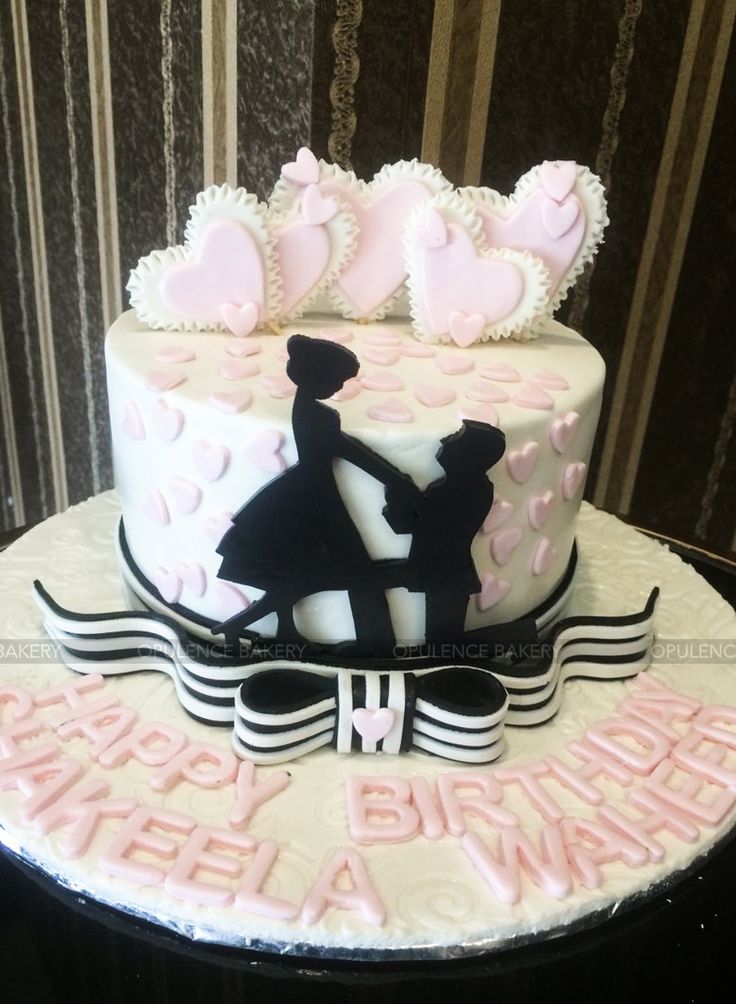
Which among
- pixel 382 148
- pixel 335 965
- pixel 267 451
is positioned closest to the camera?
pixel 335 965

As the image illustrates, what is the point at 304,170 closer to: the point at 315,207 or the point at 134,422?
the point at 315,207

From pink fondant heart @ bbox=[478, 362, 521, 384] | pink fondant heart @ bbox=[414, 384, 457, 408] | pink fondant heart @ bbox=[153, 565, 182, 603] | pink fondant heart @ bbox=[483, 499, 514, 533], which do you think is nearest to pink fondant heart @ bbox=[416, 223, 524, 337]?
pink fondant heart @ bbox=[478, 362, 521, 384]

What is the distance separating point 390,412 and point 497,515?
20cm

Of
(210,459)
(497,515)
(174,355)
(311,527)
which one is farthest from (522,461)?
(174,355)

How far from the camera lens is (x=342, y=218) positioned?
1.39 m

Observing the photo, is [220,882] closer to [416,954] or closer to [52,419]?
[416,954]

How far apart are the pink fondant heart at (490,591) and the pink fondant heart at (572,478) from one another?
0.16m

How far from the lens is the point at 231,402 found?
1.16 metres

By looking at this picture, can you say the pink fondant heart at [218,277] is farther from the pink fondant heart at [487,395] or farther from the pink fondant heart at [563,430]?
the pink fondant heart at [563,430]

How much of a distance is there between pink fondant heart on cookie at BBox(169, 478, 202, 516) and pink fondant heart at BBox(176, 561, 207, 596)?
0.08 meters

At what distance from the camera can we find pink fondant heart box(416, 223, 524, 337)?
1377 millimetres

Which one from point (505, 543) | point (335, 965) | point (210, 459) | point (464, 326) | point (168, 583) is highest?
point (464, 326)

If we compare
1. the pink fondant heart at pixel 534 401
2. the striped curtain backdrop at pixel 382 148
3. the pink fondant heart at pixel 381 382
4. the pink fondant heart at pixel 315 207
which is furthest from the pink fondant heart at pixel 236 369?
the striped curtain backdrop at pixel 382 148

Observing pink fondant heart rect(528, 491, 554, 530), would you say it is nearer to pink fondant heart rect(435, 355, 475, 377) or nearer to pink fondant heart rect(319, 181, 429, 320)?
pink fondant heart rect(435, 355, 475, 377)
